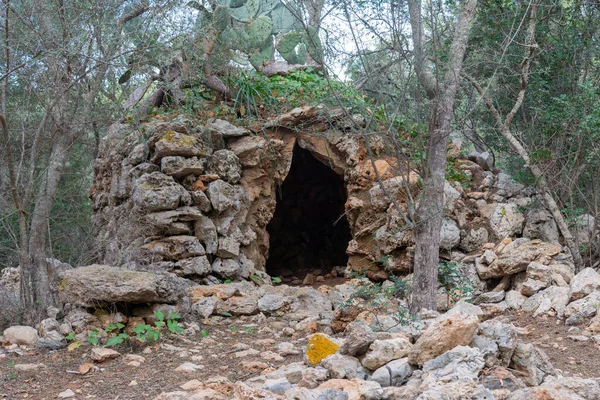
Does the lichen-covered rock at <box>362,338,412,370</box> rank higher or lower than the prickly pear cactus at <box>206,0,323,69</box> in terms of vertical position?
lower

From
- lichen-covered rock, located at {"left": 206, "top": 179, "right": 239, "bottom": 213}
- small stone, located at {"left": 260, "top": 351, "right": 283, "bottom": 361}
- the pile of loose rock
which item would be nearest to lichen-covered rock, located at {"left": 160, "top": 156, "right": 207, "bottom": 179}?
lichen-covered rock, located at {"left": 206, "top": 179, "right": 239, "bottom": 213}

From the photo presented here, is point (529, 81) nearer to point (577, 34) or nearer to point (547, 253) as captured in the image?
point (577, 34)

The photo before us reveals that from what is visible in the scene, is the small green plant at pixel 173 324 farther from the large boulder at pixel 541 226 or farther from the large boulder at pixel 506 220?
the large boulder at pixel 541 226

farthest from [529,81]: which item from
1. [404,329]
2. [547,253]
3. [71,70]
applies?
[71,70]

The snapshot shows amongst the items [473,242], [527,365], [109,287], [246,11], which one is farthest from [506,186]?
[109,287]

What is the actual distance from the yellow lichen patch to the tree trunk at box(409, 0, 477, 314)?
175cm

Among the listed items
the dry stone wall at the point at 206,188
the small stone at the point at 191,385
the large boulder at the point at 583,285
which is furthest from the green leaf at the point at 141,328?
the large boulder at the point at 583,285

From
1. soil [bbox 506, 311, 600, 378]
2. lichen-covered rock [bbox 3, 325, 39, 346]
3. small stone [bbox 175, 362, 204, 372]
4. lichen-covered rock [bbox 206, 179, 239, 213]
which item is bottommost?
soil [bbox 506, 311, 600, 378]

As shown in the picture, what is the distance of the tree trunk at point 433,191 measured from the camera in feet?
17.9

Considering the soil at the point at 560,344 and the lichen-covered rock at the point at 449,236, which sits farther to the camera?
the lichen-covered rock at the point at 449,236

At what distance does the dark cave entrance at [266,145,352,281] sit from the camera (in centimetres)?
1130

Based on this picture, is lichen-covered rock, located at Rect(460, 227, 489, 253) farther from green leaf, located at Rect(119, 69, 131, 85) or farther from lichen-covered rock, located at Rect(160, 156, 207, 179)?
green leaf, located at Rect(119, 69, 131, 85)

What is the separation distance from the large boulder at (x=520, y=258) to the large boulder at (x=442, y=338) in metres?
3.46

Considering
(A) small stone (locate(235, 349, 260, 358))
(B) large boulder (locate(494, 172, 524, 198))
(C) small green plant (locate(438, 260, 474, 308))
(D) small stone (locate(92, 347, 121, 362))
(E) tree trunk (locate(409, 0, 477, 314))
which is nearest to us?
(D) small stone (locate(92, 347, 121, 362))
